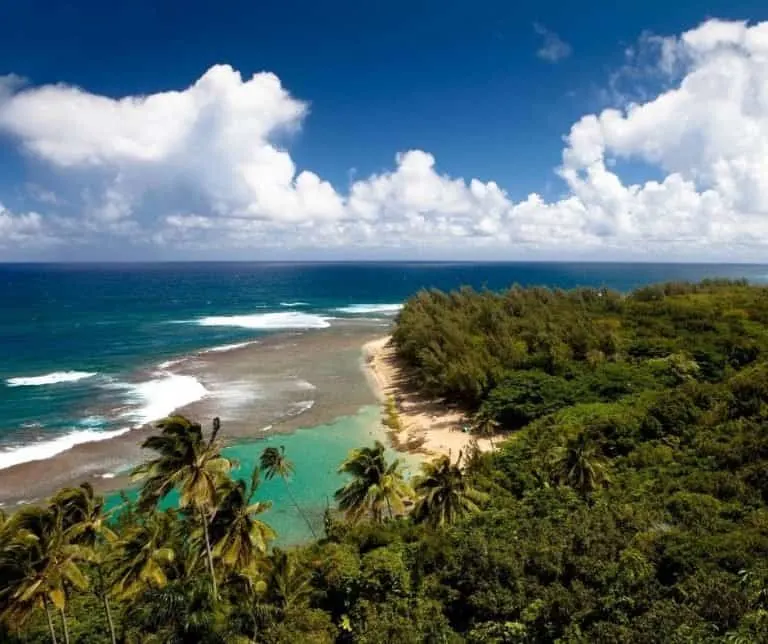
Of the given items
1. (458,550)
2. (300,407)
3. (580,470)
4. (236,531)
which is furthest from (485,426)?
(236,531)

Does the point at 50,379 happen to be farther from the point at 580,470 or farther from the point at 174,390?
the point at 580,470

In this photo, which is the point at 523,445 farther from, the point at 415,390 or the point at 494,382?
the point at 415,390

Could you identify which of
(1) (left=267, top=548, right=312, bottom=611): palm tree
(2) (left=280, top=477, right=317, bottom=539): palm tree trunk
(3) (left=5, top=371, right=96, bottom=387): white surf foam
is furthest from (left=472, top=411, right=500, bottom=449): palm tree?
(3) (left=5, top=371, right=96, bottom=387): white surf foam

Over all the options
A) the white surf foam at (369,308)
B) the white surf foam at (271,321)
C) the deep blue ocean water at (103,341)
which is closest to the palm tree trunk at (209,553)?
the deep blue ocean water at (103,341)

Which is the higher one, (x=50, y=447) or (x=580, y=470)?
(x=580, y=470)

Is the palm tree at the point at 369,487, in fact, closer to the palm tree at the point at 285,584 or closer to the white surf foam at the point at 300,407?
the palm tree at the point at 285,584

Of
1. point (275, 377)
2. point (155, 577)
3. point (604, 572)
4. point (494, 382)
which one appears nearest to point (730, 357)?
point (494, 382)

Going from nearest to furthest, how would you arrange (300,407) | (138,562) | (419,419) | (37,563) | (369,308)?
(37,563) < (138,562) < (419,419) < (300,407) < (369,308)
